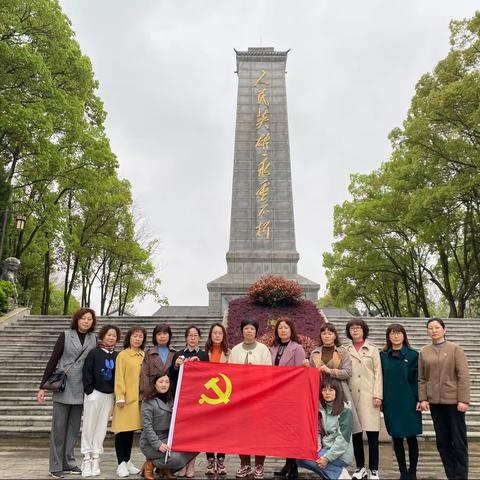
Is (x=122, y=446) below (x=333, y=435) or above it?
below

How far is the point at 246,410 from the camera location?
4.71 metres

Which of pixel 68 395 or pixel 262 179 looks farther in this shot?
pixel 262 179

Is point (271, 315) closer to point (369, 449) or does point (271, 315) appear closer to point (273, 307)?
point (273, 307)

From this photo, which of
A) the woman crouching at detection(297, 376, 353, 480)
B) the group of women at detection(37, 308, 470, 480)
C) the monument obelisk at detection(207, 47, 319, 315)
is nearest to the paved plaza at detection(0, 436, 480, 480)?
the group of women at detection(37, 308, 470, 480)

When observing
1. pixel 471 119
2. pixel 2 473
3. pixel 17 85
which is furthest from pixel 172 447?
pixel 471 119

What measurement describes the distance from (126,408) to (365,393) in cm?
254

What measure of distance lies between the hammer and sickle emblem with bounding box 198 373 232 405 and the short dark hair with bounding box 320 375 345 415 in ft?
3.21

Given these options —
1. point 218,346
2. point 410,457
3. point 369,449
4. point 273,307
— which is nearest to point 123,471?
point 218,346

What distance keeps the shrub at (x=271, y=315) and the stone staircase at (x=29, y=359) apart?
0.94 metres

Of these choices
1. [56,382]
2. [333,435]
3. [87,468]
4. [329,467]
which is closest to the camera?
[329,467]

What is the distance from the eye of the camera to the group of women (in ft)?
14.8

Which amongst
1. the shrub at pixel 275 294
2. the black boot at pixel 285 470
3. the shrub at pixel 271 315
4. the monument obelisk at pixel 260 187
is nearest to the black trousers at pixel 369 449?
the black boot at pixel 285 470

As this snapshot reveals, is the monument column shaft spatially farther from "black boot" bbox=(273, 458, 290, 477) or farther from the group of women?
"black boot" bbox=(273, 458, 290, 477)

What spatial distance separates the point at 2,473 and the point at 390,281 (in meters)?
24.5
